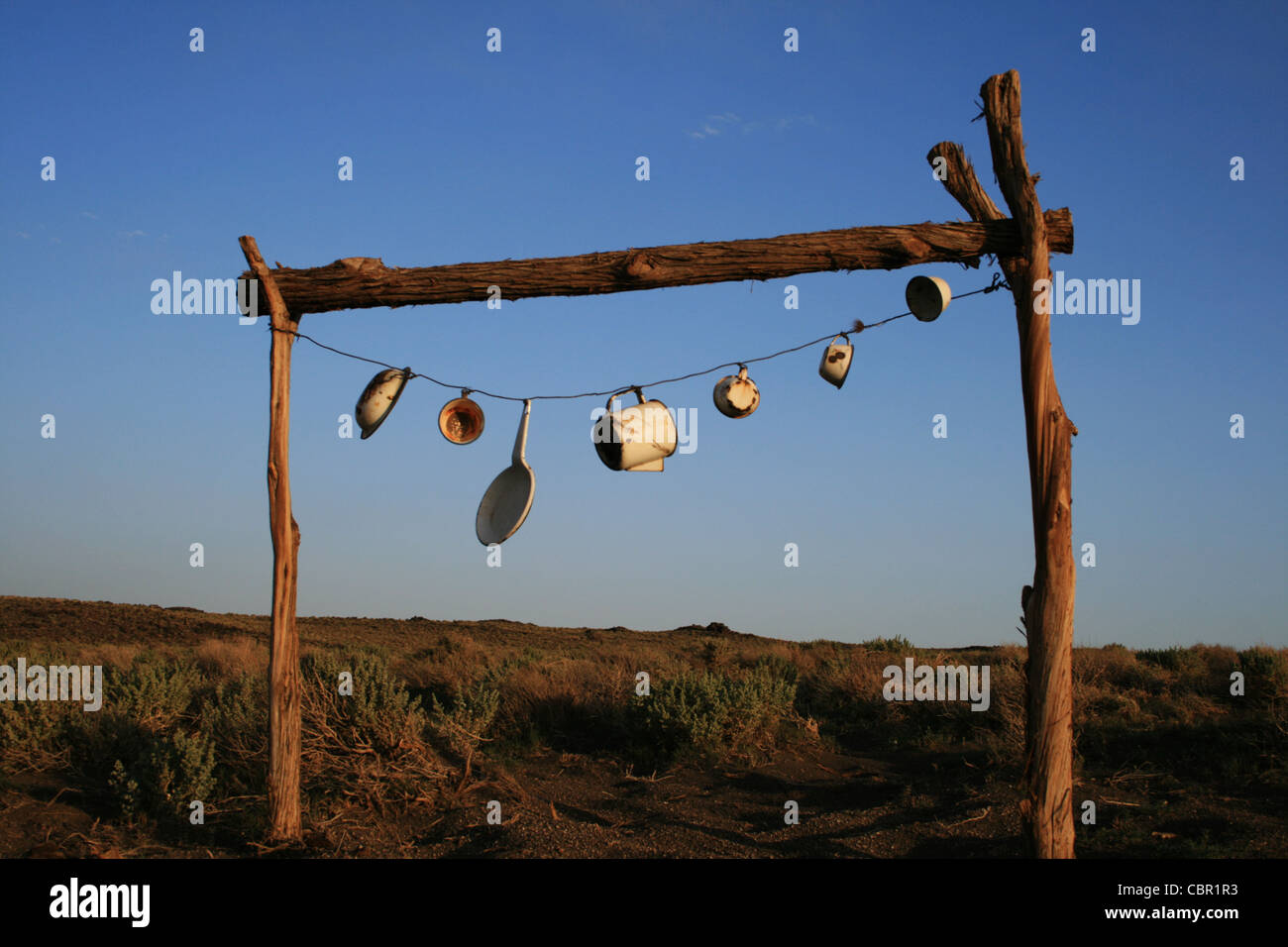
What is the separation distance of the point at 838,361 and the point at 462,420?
7.31 ft

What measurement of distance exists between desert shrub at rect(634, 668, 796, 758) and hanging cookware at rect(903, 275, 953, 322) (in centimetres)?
396

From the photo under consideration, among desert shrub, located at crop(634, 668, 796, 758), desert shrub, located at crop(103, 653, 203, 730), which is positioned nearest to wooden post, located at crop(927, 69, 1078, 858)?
desert shrub, located at crop(634, 668, 796, 758)

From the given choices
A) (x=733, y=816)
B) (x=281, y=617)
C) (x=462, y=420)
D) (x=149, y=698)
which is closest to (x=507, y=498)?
(x=462, y=420)

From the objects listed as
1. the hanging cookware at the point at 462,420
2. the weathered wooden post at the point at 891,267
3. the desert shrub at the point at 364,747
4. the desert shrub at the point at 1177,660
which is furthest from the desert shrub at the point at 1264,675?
the hanging cookware at the point at 462,420

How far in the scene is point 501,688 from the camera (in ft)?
29.8

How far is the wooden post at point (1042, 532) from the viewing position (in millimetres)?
4184

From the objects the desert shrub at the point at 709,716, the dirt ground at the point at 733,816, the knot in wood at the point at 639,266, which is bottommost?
the dirt ground at the point at 733,816

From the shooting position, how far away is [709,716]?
7539 millimetres

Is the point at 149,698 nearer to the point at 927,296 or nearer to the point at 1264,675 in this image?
the point at 927,296

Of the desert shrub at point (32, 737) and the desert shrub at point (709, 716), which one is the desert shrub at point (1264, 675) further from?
the desert shrub at point (32, 737)

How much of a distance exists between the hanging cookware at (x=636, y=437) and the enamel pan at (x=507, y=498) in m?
0.45

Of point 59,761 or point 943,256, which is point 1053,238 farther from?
point 59,761
